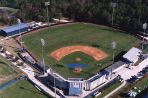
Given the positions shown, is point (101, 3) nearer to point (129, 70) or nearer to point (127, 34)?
point (127, 34)

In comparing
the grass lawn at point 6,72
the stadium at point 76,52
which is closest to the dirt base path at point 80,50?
the stadium at point 76,52

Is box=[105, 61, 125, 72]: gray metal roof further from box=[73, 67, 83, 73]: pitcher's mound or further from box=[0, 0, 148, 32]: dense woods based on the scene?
box=[0, 0, 148, 32]: dense woods

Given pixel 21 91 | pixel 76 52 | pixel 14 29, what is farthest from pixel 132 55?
pixel 14 29

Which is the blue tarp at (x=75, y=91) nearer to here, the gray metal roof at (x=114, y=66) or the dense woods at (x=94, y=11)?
the gray metal roof at (x=114, y=66)

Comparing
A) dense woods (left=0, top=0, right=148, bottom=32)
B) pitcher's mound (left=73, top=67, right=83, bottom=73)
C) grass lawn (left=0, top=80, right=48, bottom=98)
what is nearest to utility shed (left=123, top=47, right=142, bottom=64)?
pitcher's mound (left=73, top=67, right=83, bottom=73)

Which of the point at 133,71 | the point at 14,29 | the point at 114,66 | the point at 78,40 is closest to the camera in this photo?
the point at 114,66

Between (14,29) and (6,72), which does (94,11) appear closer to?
(14,29)

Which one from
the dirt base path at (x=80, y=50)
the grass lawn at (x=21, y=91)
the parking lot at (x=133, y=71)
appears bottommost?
the grass lawn at (x=21, y=91)
